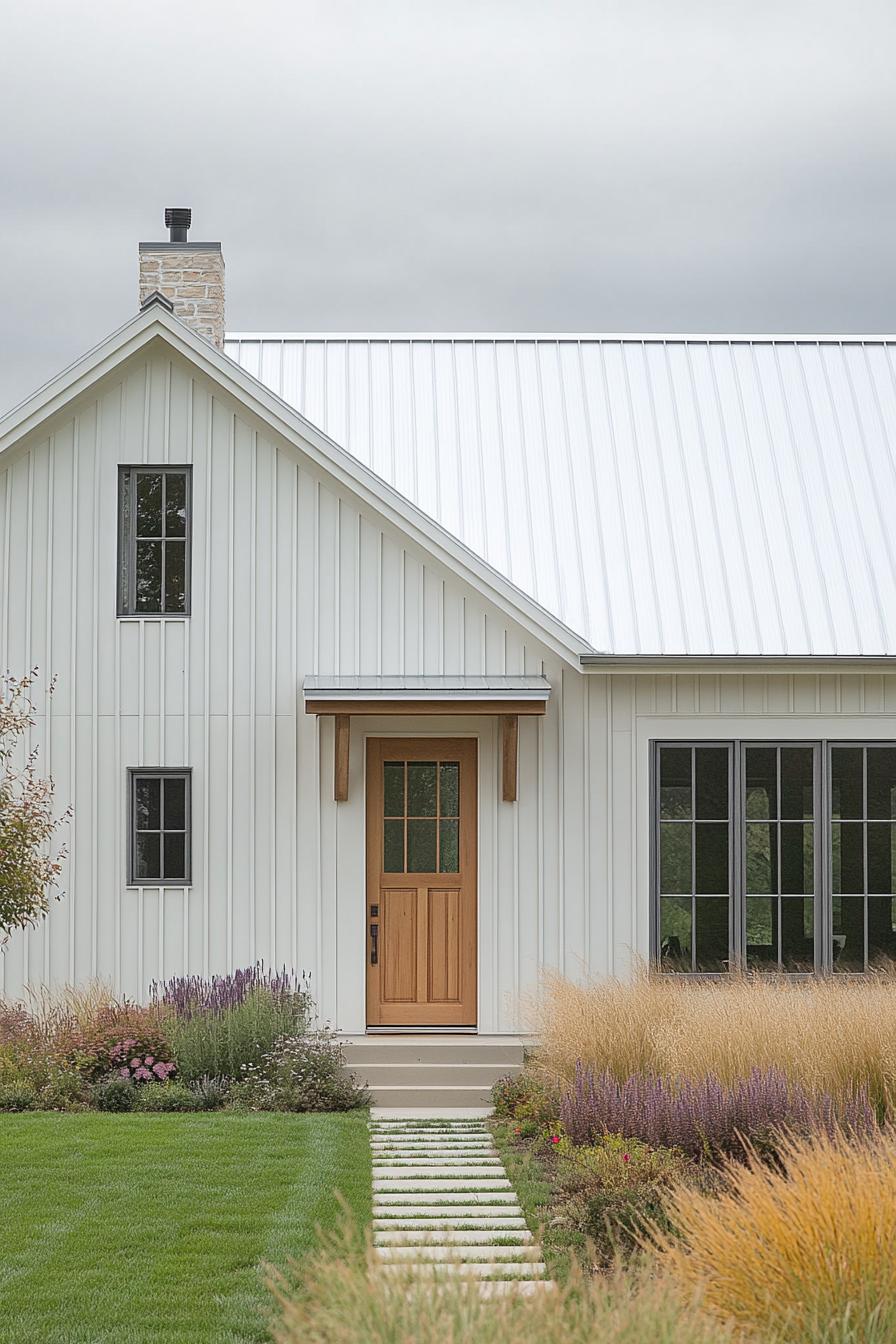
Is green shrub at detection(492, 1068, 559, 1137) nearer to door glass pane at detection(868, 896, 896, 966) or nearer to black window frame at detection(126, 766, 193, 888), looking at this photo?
black window frame at detection(126, 766, 193, 888)

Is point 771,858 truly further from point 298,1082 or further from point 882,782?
point 298,1082

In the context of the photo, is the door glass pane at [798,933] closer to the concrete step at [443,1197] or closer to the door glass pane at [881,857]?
the door glass pane at [881,857]

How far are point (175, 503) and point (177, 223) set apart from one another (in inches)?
146

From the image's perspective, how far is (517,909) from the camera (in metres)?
12.8

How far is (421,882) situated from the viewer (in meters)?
12.9

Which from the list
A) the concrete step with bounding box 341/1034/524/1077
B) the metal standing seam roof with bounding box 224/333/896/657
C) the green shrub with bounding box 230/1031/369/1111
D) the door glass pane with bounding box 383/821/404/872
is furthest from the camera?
the metal standing seam roof with bounding box 224/333/896/657

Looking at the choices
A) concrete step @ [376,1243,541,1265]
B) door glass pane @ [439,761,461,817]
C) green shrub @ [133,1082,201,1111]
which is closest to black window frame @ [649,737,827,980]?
door glass pane @ [439,761,461,817]

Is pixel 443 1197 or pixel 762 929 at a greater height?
pixel 762 929

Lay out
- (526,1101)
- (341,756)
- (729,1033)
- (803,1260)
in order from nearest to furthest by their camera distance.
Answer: (803,1260) → (729,1033) → (526,1101) → (341,756)

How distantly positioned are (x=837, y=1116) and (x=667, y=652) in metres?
5.47

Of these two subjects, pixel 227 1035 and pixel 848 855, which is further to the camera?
pixel 848 855

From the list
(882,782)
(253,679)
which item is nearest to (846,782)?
(882,782)

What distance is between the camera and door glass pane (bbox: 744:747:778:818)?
1288cm

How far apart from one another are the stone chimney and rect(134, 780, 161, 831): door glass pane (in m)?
4.74
